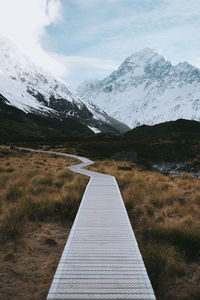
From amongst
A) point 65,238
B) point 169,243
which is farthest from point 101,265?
point 65,238

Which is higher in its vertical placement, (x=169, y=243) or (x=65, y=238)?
(x=169, y=243)

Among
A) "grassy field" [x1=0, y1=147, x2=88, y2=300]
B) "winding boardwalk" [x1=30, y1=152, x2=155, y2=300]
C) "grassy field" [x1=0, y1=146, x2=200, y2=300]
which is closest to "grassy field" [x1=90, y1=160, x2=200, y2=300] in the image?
"grassy field" [x1=0, y1=146, x2=200, y2=300]

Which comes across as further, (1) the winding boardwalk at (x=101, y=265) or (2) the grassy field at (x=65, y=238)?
(2) the grassy field at (x=65, y=238)

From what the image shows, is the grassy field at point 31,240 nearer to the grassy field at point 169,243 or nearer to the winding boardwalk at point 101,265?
the winding boardwalk at point 101,265

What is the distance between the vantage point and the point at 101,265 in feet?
14.9

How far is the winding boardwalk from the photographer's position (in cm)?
377

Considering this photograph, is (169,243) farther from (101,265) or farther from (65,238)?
(65,238)

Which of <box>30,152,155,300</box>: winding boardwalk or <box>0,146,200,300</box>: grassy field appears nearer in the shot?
<box>30,152,155,300</box>: winding boardwalk

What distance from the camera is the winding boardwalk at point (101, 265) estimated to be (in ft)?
12.4

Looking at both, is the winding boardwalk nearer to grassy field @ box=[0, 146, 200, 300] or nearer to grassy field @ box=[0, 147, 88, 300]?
grassy field @ box=[0, 146, 200, 300]

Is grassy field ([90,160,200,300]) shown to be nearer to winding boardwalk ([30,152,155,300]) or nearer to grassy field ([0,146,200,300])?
grassy field ([0,146,200,300])

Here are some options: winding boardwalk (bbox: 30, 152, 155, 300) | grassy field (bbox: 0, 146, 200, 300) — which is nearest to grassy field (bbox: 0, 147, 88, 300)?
grassy field (bbox: 0, 146, 200, 300)

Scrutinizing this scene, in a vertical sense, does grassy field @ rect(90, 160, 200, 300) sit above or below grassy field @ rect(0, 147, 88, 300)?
above

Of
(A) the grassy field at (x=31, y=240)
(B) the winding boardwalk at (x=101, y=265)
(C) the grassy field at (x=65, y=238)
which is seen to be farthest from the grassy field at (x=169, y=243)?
(A) the grassy field at (x=31, y=240)
